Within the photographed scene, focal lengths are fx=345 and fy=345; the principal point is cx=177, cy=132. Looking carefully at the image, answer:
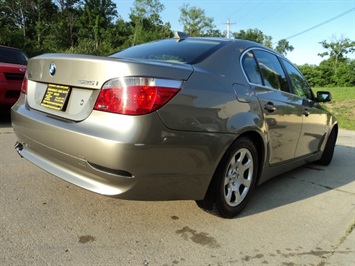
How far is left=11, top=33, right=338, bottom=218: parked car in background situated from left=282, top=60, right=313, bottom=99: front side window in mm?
746

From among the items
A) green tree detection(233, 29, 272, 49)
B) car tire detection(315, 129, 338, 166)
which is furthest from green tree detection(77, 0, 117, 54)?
car tire detection(315, 129, 338, 166)

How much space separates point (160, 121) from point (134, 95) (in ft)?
0.80

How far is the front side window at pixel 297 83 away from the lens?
4160mm

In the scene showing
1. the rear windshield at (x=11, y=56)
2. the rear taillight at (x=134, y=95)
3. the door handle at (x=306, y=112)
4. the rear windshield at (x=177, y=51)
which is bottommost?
the door handle at (x=306, y=112)

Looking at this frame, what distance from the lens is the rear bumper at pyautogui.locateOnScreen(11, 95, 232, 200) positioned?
2277 mm

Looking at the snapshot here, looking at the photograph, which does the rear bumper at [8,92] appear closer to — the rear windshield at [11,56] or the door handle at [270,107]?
the rear windshield at [11,56]

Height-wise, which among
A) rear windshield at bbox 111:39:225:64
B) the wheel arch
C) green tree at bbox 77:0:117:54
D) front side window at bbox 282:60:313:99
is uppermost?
green tree at bbox 77:0:117:54

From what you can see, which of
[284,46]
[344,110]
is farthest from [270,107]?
[284,46]

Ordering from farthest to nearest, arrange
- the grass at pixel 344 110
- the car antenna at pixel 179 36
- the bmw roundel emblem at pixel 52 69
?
the grass at pixel 344 110, the car antenna at pixel 179 36, the bmw roundel emblem at pixel 52 69

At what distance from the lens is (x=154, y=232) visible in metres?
2.74

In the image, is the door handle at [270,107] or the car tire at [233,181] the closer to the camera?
the car tire at [233,181]

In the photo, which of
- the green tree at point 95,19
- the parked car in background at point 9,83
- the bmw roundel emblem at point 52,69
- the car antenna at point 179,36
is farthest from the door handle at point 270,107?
the green tree at point 95,19

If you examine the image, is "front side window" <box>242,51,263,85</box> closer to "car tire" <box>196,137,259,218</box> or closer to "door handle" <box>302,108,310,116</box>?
"car tire" <box>196,137,259,218</box>

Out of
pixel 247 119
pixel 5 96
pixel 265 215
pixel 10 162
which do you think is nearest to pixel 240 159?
pixel 247 119
